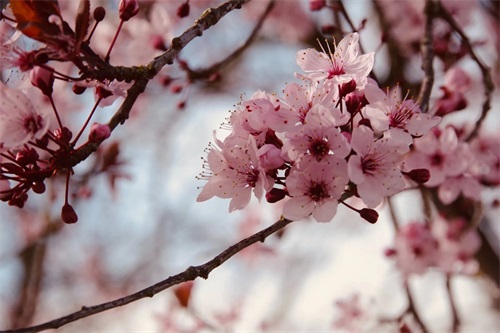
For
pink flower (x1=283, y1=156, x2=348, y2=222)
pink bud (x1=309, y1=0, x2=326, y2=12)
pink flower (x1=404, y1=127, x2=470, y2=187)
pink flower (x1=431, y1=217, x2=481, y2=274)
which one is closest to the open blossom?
pink flower (x1=283, y1=156, x2=348, y2=222)

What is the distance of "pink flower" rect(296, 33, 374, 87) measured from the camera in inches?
68.6

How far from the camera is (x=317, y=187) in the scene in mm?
1565

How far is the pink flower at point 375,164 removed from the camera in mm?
1581

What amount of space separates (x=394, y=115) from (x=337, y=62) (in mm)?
272

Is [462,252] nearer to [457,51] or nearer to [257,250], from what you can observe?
[457,51]

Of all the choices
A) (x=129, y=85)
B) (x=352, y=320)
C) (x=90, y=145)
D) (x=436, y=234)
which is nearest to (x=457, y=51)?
(x=436, y=234)

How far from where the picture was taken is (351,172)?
4.97 feet

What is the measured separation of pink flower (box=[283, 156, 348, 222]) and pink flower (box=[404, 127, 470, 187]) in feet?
3.01

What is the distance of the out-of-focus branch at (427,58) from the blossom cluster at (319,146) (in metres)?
0.38

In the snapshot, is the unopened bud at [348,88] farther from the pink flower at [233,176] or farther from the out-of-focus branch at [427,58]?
the out-of-focus branch at [427,58]

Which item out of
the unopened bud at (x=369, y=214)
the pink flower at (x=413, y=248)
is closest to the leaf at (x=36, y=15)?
the unopened bud at (x=369, y=214)

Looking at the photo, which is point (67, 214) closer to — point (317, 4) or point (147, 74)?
point (147, 74)

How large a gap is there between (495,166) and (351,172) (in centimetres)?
208

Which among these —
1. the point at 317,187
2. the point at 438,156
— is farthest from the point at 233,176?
the point at 438,156
